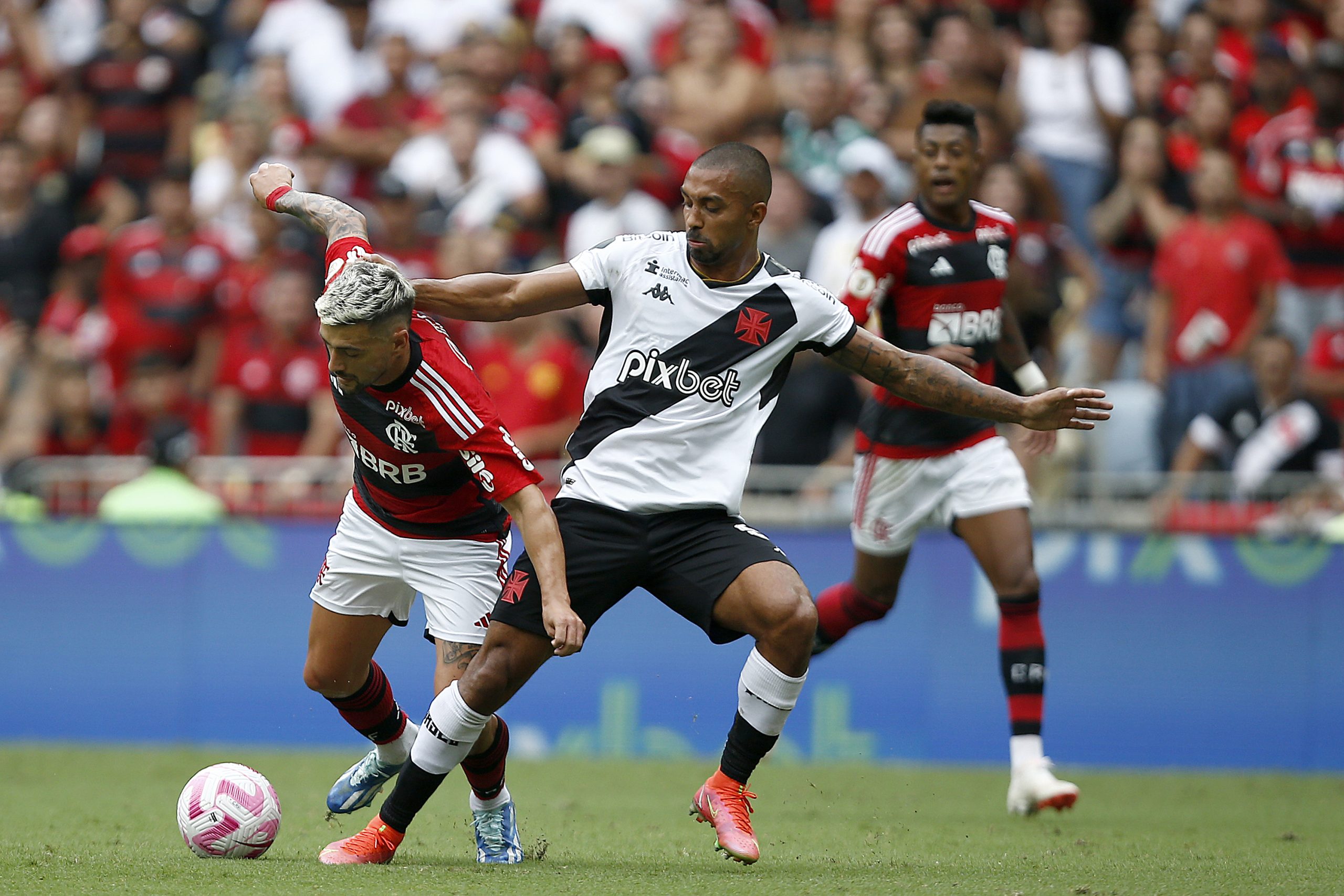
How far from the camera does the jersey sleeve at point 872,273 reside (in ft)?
25.2

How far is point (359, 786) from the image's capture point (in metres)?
6.65

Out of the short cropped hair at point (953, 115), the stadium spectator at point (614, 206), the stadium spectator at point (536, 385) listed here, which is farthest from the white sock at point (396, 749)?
the stadium spectator at point (614, 206)

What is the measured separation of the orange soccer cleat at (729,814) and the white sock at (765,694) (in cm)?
23

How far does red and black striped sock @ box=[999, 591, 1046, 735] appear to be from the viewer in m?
7.57

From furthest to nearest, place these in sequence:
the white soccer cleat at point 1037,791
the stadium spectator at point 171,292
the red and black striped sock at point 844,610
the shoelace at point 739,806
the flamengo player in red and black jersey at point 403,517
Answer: the stadium spectator at point 171,292 < the red and black striped sock at point 844,610 < the white soccer cleat at point 1037,791 < the shoelace at point 739,806 < the flamengo player in red and black jersey at point 403,517

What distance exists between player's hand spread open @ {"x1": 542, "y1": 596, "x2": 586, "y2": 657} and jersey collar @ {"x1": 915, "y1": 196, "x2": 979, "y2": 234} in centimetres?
332

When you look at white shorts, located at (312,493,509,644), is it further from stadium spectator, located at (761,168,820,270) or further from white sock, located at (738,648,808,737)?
stadium spectator, located at (761,168,820,270)

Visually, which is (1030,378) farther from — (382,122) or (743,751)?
(382,122)

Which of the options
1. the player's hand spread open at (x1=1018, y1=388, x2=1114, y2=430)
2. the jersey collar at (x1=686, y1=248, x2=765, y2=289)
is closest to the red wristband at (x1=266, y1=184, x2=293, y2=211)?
the jersey collar at (x1=686, y1=248, x2=765, y2=289)

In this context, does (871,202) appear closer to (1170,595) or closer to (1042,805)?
(1170,595)

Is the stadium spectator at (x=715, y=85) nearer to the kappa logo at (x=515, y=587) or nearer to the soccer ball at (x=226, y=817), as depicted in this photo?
the kappa logo at (x=515, y=587)

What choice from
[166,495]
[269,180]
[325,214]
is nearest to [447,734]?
[325,214]

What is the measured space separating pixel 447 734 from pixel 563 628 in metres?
0.67

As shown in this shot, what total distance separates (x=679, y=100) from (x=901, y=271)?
6437 millimetres
